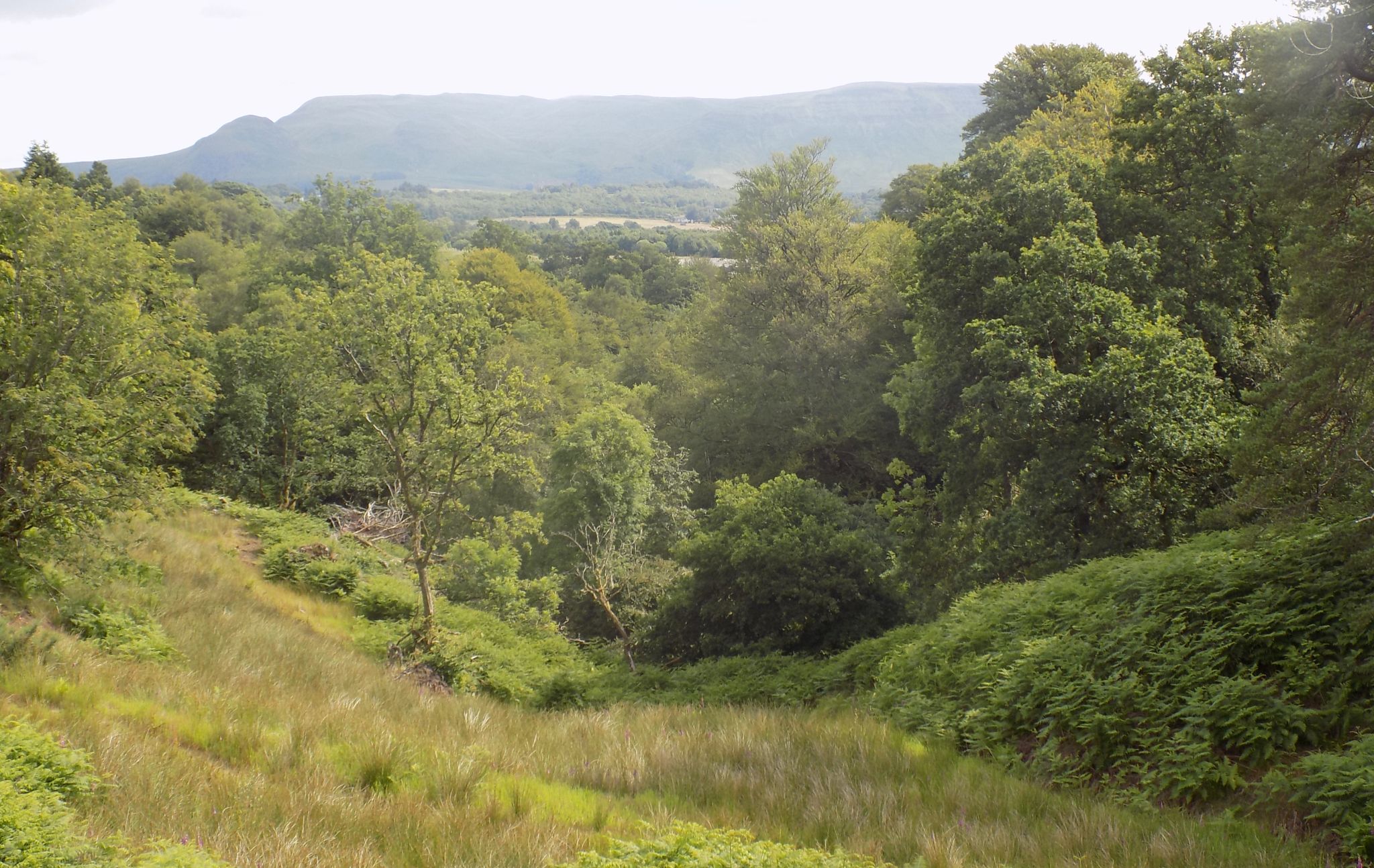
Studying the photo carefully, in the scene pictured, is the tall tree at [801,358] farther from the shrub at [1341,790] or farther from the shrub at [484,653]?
the shrub at [1341,790]

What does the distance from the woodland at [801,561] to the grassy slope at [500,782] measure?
0.05 metres

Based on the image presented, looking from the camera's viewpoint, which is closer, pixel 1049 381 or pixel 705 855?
pixel 705 855

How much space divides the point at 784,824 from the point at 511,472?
10.1 m

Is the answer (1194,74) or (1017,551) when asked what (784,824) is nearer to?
(1017,551)

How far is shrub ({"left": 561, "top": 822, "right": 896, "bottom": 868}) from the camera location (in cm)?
367

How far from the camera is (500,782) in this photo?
6152 mm

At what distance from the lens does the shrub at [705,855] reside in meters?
3.67

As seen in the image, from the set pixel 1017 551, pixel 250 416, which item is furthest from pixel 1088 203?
pixel 250 416

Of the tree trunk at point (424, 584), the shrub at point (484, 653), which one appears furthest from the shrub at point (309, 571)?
the tree trunk at point (424, 584)

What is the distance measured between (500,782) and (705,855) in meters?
2.93

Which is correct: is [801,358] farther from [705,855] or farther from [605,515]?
[705,855]

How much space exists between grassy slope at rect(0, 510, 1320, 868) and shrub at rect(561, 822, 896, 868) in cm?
83

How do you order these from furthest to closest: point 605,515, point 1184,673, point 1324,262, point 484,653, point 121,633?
point 605,515 → point 484,653 → point 121,633 → point 1184,673 → point 1324,262

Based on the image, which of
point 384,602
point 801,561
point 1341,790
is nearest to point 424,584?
point 384,602
